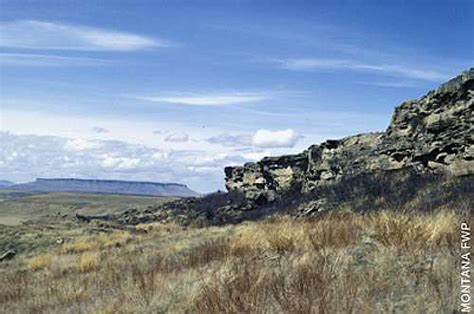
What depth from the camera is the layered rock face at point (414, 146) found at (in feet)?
93.1

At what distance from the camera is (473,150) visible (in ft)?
87.6

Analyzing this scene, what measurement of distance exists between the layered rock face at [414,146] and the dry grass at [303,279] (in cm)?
1987

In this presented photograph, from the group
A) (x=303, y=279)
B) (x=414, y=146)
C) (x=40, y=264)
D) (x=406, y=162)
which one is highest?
(x=414, y=146)

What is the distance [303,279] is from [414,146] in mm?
29183

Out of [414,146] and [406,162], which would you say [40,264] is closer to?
[406,162]

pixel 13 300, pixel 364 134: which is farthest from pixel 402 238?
pixel 364 134

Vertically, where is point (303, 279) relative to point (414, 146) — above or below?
below

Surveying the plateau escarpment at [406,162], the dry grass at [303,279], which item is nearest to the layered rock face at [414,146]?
the plateau escarpment at [406,162]

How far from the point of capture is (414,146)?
32812mm

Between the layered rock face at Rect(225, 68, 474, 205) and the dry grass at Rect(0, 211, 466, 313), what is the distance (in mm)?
19868

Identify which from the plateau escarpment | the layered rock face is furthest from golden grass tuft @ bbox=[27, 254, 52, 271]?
the layered rock face

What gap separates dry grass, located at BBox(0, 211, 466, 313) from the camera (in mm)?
5043

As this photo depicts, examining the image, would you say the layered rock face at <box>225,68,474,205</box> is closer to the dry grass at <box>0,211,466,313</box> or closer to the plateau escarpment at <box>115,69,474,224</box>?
the plateau escarpment at <box>115,69,474,224</box>

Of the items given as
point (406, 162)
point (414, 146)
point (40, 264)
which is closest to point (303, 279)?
point (40, 264)
